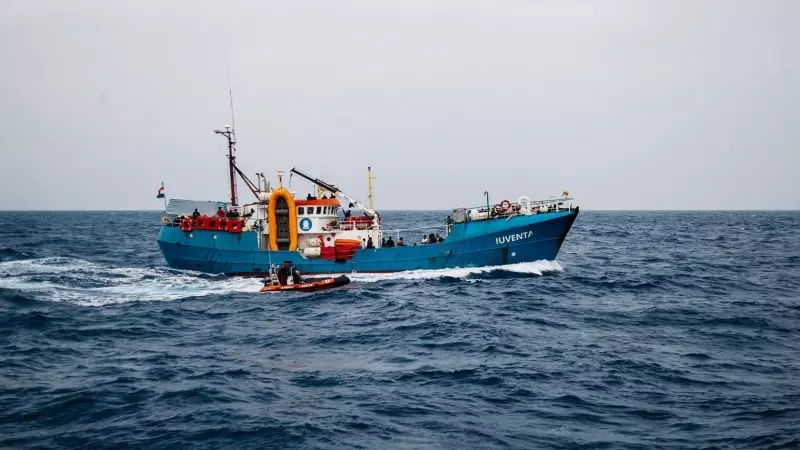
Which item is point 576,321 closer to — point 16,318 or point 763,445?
point 763,445

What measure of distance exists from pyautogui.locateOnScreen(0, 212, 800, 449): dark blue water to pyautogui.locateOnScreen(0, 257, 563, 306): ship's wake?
274 millimetres

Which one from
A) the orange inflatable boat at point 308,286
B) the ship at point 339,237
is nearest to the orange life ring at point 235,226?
the ship at point 339,237

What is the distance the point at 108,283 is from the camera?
34.4m

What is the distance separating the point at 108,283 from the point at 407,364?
23.4 meters

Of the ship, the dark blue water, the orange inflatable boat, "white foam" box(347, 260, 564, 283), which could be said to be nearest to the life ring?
the ship

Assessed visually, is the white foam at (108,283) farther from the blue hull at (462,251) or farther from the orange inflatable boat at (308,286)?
the blue hull at (462,251)

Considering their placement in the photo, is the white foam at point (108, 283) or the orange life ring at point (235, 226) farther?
the orange life ring at point (235, 226)

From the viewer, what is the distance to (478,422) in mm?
13242

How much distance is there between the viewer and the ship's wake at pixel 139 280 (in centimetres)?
3017

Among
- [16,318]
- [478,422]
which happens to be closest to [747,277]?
[478,422]

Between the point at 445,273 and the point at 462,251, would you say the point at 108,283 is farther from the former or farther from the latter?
the point at 462,251

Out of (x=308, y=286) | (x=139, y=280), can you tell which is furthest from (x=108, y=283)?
(x=308, y=286)

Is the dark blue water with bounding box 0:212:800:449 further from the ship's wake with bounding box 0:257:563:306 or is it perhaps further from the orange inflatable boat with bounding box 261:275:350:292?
the orange inflatable boat with bounding box 261:275:350:292

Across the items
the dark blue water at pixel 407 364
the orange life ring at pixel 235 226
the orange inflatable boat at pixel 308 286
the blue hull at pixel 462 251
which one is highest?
the orange life ring at pixel 235 226
